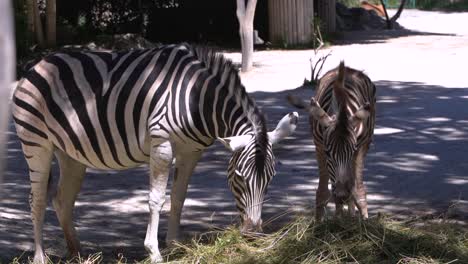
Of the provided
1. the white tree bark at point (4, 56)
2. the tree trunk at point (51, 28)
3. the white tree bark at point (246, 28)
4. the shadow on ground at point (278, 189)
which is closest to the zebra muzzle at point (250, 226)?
the shadow on ground at point (278, 189)

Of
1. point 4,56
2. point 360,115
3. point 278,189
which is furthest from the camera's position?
point 278,189

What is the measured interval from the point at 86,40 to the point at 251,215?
57.9 feet

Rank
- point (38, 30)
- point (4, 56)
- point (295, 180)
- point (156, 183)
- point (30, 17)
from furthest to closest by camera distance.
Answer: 1. point (30, 17)
2. point (38, 30)
3. point (295, 180)
4. point (156, 183)
5. point (4, 56)

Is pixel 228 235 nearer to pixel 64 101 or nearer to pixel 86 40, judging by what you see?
pixel 64 101

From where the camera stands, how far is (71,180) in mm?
6344

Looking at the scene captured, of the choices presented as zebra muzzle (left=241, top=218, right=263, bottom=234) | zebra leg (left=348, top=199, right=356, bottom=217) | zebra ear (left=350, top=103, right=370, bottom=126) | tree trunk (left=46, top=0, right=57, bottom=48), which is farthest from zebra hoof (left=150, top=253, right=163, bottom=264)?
tree trunk (left=46, top=0, right=57, bottom=48)

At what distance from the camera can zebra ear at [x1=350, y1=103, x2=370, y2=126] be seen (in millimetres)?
5884

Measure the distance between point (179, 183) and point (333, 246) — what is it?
1.37 metres

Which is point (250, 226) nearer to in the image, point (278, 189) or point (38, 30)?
point (278, 189)

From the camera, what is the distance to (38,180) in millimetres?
6082

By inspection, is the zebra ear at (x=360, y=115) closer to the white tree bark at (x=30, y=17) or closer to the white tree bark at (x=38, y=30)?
the white tree bark at (x=38, y=30)

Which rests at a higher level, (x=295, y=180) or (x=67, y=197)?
(x=67, y=197)

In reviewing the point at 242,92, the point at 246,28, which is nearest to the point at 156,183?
the point at 242,92

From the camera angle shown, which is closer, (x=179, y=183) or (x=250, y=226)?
(x=250, y=226)
